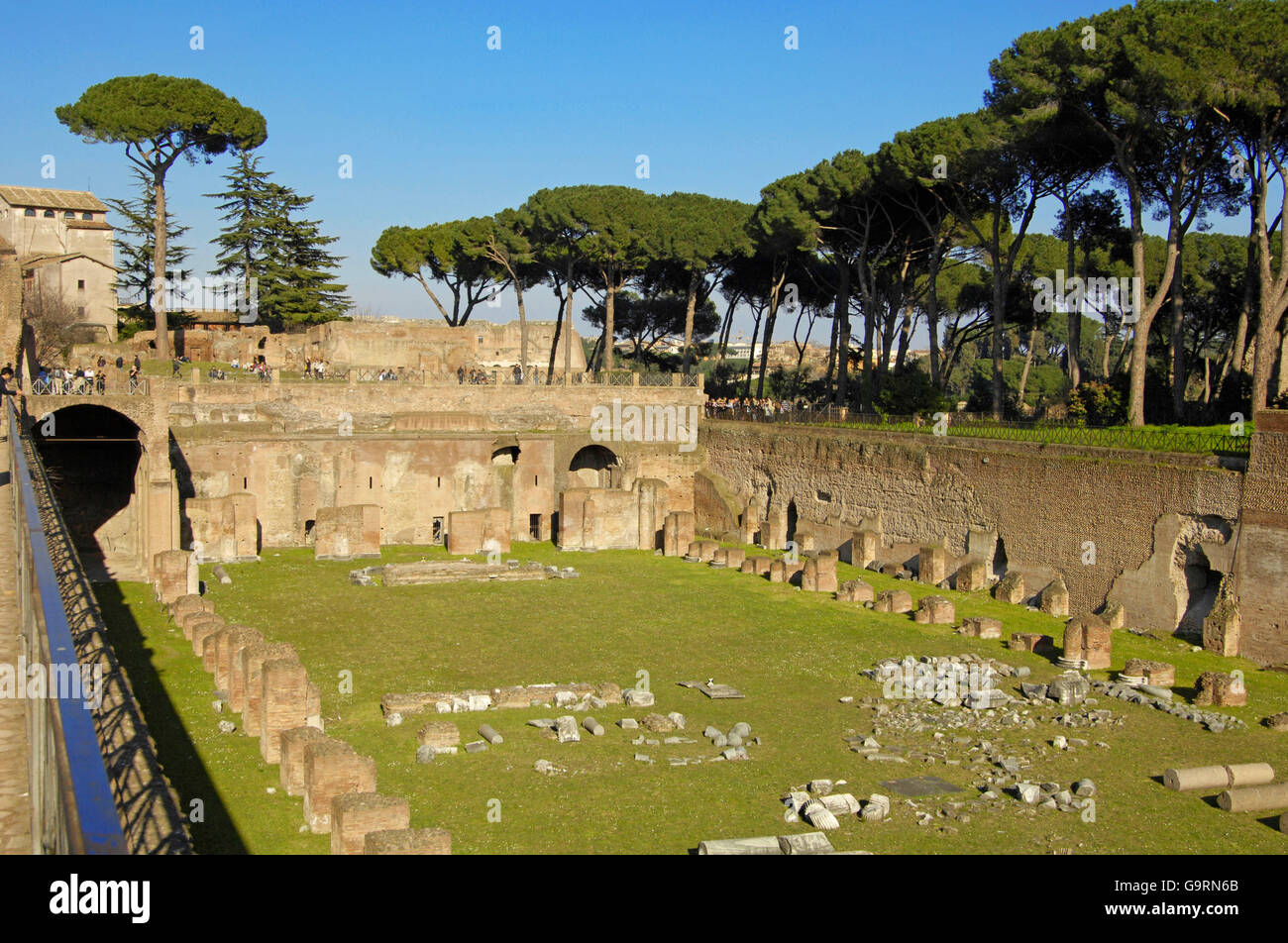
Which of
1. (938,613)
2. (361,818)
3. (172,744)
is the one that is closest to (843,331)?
(938,613)

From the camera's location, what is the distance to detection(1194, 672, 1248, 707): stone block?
43.9ft

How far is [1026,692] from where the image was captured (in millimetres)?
13758

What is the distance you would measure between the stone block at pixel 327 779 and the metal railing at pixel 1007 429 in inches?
512

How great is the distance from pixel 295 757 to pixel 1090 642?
33.6ft

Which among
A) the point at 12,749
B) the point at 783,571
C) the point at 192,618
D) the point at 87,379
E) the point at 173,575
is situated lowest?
the point at 783,571

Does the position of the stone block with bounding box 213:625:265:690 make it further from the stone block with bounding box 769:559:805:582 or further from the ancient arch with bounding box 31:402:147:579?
the ancient arch with bounding box 31:402:147:579

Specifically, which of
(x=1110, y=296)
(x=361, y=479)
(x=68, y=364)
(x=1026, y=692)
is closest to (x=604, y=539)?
(x=361, y=479)

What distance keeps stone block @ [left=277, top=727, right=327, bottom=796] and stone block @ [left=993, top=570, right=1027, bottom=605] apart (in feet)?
41.9

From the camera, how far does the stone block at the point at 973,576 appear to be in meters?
20.0

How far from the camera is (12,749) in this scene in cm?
816

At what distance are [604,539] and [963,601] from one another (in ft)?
28.7

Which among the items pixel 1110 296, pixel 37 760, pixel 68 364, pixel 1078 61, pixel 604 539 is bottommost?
pixel 604 539

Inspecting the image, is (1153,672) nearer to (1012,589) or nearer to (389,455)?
(1012,589)

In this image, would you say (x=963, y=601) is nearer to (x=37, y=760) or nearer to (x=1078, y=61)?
(x=1078, y=61)
